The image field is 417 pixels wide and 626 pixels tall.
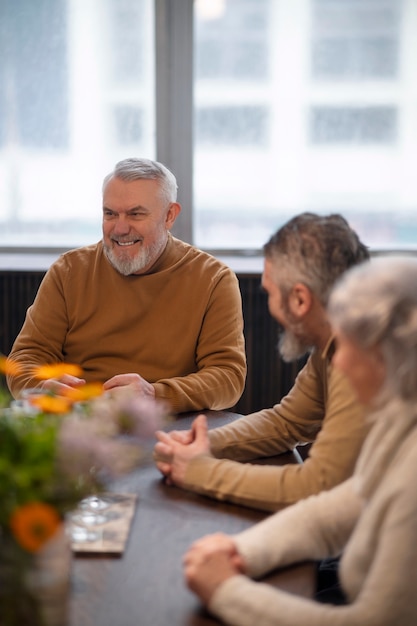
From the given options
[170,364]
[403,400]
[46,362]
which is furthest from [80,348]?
[403,400]

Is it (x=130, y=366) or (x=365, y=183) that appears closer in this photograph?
(x=130, y=366)

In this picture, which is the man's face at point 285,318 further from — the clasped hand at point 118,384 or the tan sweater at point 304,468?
the clasped hand at point 118,384

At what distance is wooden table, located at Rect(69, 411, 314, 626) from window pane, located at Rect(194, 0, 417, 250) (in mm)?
2414

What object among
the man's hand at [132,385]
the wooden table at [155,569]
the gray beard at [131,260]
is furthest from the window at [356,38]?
the wooden table at [155,569]

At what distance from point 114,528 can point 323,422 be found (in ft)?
1.62

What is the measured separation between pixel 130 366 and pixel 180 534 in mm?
1210

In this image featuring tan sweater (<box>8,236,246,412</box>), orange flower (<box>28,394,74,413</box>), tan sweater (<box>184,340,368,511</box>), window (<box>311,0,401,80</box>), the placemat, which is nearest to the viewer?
orange flower (<box>28,394,74,413</box>)

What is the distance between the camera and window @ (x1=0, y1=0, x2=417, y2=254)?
394 cm

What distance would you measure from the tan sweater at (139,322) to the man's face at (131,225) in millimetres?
56

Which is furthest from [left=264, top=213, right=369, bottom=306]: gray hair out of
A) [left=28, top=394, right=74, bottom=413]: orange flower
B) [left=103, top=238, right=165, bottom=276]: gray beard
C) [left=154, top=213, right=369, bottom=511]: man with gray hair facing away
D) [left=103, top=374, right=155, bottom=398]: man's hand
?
[left=103, top=238, right=165, bottom=276]: gray beard

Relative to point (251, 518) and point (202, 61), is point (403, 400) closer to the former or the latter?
point (251, 518)

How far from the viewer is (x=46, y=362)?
9.03ft

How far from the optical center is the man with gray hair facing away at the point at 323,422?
1667 millimetres

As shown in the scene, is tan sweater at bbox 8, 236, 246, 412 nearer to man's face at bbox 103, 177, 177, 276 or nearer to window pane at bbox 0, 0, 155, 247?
man's face at bbox 103, 177, 177, 276
